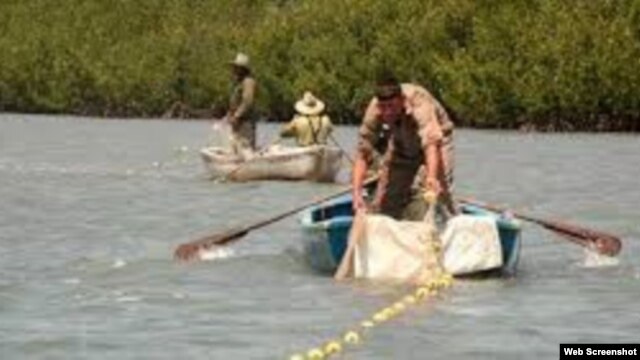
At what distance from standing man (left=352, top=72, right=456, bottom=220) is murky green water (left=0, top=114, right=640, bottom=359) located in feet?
3.28

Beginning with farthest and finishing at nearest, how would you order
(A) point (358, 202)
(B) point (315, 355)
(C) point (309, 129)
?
(C) point (309, 129) < (A) point (358, 202) < (B) point (315, 355)

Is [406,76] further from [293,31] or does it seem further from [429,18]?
[293,31]

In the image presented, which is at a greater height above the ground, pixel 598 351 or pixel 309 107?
pixel 309 107

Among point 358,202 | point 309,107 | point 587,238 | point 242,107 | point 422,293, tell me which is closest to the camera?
point 422,293

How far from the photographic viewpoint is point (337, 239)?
16.5 meters

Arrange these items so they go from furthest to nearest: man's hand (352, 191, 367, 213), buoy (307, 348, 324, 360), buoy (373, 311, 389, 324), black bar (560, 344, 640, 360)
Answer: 1. man's hand (352, 191, 367, 213)
2. buoy (373, 311, 389, 324)
3. buoy (307, 348, 324, 360)
4. black bar (560, 344, 640, 360)

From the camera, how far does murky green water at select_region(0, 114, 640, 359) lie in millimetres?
13352

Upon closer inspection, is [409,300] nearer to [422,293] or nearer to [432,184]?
[422,293]

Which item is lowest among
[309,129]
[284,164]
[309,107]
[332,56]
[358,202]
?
[332,56]

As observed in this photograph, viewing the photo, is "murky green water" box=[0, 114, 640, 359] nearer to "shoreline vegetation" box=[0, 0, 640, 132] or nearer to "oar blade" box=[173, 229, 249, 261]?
"oar blade" box=[173, 229, 249, 261]

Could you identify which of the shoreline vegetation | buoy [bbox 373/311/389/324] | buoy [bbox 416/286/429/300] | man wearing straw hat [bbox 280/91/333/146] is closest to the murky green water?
buoy [bbox 373/311/389/324]

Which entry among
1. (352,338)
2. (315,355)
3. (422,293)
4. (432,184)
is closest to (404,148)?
(432,184)

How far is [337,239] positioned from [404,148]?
1.12 m

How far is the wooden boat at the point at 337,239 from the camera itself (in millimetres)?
16328
